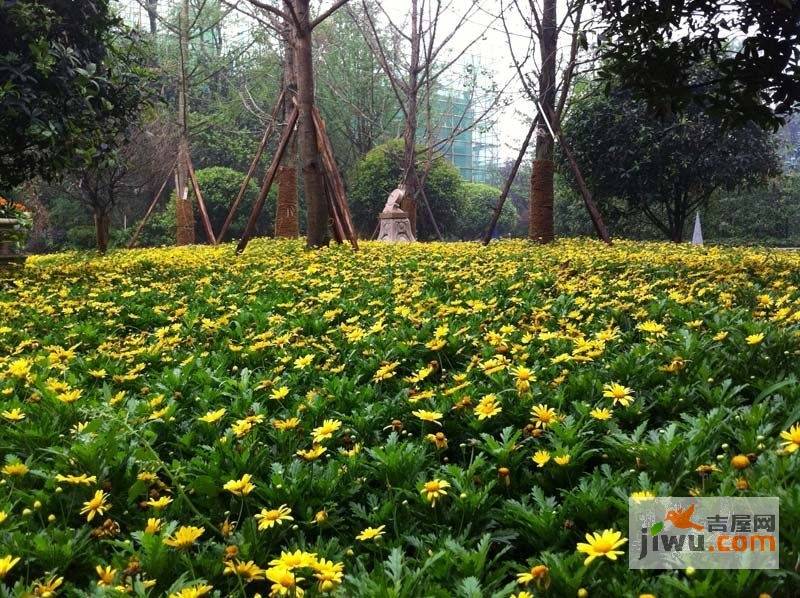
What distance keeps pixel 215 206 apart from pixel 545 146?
10.5m

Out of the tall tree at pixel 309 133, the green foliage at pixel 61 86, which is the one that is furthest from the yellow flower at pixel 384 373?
the tall tree at pixel 309 133

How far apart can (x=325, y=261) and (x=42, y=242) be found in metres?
17.3

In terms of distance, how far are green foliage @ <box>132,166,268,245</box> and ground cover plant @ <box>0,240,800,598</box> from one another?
14288 mm

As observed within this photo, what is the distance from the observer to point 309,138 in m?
7.86

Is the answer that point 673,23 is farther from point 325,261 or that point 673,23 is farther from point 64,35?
point 64,35

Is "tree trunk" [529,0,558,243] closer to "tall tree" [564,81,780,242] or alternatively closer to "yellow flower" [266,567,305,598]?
"tall tree" [564,81,780,242]

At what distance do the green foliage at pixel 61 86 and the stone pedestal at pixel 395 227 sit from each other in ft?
19.1

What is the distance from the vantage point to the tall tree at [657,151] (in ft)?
36.7

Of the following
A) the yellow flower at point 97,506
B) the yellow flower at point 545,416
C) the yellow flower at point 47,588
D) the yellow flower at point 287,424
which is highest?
the yellow flower at point 545,416

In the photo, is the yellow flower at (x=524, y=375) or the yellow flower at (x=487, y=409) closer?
the yellow flower at (x=487, y=409)

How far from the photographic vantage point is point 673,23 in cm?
410

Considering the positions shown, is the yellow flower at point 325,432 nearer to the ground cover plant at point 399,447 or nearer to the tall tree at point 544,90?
the ground cover plant at point 399,447

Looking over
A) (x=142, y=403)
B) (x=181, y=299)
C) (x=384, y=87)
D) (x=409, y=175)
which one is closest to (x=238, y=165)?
(x=384, y=87)

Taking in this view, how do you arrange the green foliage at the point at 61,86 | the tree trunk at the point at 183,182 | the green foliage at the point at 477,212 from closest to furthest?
1. the green foliage at the point at 61,86
2. the tree trunk at the point at 183,182
3. the green foliage at the point at 477,212
